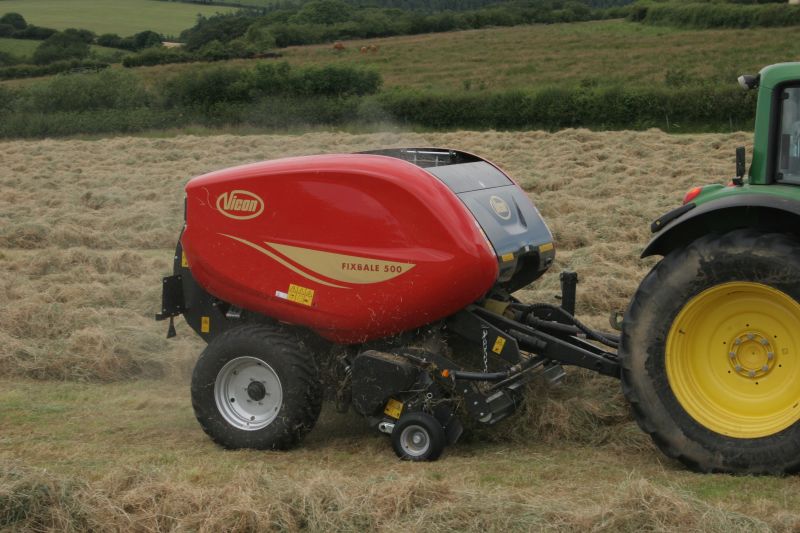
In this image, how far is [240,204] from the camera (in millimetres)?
5719

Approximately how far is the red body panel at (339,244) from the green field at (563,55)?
23117 mm

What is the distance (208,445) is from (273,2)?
6319cm

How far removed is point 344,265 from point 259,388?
0.86 meters

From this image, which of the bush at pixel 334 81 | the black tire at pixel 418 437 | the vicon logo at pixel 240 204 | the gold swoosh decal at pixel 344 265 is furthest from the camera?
the bush at pixel 334 81

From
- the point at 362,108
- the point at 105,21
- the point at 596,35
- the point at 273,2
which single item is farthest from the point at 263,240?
the point at 273,2

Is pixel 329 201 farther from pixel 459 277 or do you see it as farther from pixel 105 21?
pixel 105 21

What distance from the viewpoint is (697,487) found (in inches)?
175

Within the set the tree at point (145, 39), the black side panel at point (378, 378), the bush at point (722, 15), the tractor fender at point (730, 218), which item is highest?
the bush at point (722, 15)

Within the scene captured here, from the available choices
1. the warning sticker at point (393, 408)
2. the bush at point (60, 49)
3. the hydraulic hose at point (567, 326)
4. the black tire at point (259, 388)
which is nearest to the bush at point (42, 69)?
the bush at point (60, 49)

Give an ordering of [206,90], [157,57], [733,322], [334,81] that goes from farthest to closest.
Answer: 1. [157,57]
2. [206,90]
3. [334,81]
4. [733,322]

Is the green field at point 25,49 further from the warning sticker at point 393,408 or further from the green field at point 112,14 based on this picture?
the warning sticker at point 393,408

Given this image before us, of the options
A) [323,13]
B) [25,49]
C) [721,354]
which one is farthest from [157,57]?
[721,354]

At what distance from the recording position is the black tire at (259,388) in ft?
18.1

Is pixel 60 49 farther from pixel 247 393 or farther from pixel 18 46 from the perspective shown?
pixel 247 393
